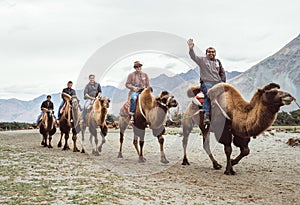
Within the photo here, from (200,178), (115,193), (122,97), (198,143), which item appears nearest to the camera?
(115,193)

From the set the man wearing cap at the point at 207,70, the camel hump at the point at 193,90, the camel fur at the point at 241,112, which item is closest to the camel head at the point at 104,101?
the camel hump at the point at 193,90

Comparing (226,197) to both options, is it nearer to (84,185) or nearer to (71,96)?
(84,185)

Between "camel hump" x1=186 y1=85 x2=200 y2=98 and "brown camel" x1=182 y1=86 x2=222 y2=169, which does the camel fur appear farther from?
"camel hump" x1=186 y1=85 x2=200 y2=98

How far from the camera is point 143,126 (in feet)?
39.3

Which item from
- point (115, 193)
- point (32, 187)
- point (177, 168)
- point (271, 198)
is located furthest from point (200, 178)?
point (32, 187)

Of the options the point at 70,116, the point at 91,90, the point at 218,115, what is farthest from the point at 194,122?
the point at 70,116

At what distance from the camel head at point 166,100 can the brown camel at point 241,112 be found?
1.23m

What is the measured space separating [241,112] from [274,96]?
121cm

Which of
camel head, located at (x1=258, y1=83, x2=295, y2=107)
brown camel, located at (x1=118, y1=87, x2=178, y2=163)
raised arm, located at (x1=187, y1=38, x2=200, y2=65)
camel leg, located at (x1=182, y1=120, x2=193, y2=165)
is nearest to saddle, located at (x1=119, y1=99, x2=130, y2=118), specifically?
brown camel, located at (x1=118, y1=87, x2=178, y2=163)

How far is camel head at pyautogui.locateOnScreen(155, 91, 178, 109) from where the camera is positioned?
35.2 ft

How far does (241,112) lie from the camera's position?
30.5 ft

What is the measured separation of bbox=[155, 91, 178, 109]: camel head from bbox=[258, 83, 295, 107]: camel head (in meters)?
2.86

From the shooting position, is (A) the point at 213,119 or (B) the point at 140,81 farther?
(B) the point at 140,81

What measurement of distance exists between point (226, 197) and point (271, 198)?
0.90 m
